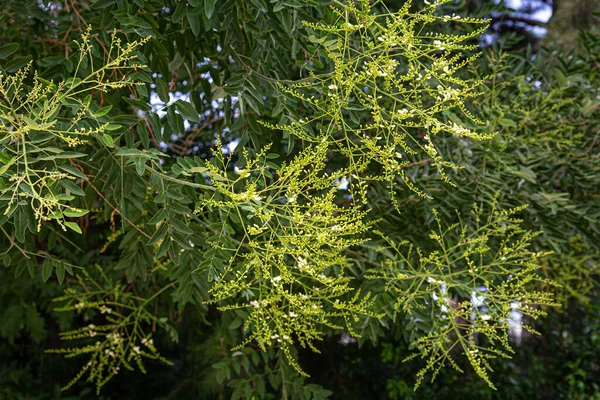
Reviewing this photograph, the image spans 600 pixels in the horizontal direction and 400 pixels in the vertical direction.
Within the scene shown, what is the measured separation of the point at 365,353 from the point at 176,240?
11.1 ft

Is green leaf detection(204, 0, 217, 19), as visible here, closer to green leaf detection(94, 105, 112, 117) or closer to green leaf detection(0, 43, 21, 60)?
green leaf detection(94, 105, 112, 117)

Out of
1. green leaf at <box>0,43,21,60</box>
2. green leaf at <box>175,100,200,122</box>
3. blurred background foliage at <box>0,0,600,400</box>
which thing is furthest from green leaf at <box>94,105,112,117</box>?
green leaf at <box>0,43,21,60</box>

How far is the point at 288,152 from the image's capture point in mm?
2008

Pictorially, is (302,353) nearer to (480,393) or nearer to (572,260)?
(480,393)

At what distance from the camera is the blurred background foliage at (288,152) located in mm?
2176

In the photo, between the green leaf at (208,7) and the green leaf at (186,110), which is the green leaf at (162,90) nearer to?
the green leaf at (186,110)

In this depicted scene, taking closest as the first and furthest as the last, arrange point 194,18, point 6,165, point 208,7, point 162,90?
point 6,165, point 208,7, point 194,18, point 162,90

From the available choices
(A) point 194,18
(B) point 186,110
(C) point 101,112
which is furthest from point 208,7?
(C) point 101,112

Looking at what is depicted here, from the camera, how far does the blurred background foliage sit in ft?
7.14

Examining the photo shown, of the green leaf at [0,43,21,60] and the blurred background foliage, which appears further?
the blurred background foliage

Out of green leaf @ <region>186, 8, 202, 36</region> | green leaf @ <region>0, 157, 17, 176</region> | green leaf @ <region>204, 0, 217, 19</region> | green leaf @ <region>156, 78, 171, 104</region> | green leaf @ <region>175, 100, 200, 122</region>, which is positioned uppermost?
green leaf @ <region>186, 8, 202, 36</region>

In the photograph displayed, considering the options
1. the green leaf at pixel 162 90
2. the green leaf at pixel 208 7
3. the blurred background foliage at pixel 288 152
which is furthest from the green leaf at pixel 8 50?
the green leaf at pixel 208 7

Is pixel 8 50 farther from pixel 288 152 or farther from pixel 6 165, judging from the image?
pixel 288 152

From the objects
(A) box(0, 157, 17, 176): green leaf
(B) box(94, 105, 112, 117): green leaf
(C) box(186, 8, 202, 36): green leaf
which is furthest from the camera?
(C) box(186, 8, 202, 36): green leaf
